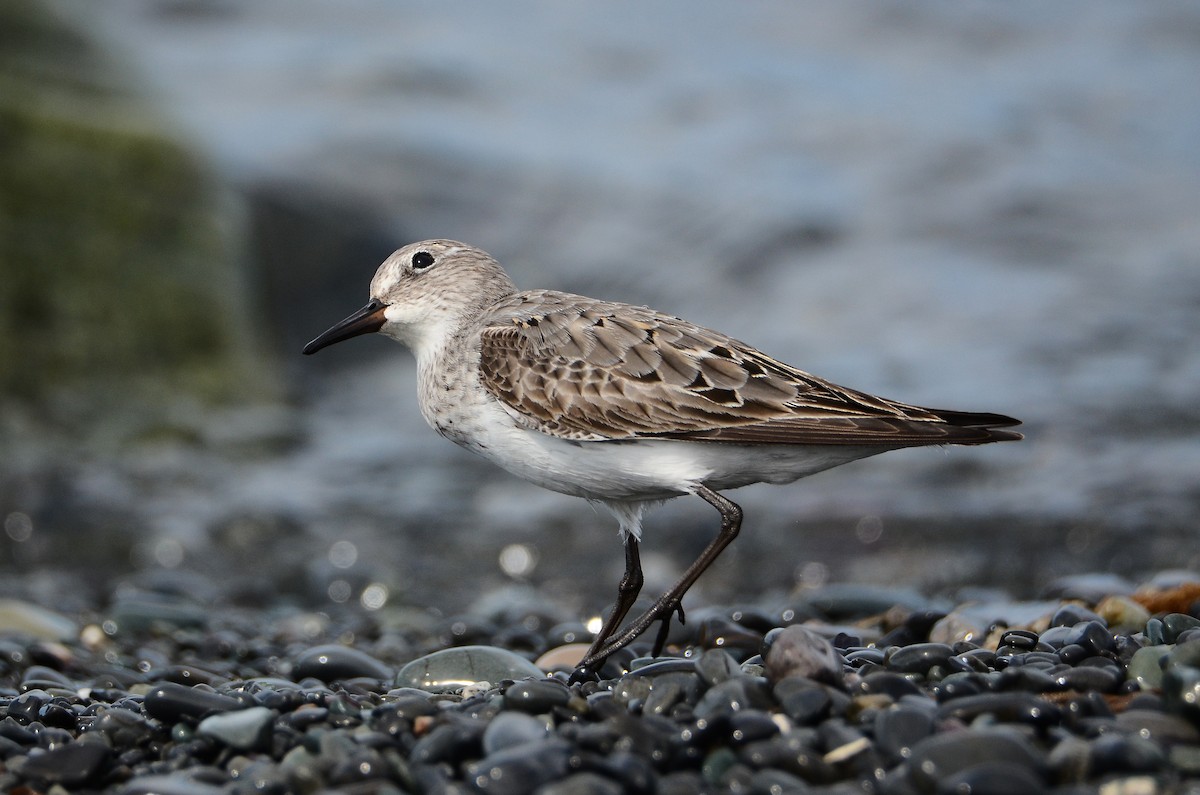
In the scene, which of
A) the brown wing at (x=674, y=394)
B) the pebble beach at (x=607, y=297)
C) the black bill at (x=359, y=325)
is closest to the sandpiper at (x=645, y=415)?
the brown wing at (x=674, y=394)

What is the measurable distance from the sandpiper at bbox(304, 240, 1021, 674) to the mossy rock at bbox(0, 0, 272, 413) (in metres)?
6.12

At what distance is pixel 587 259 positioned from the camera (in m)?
14.2

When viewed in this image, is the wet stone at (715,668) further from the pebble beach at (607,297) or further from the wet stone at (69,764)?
the wet stone at (69,764)

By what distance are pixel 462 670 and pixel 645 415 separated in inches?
50.7

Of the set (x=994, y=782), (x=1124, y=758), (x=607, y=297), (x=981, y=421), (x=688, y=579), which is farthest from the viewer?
(x=607, y=297)

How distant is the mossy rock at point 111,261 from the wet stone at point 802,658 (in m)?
7.69

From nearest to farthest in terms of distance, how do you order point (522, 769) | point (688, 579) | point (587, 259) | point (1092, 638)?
point (522, 769), point (1092, 638), point (688, 579), point (587, 259)

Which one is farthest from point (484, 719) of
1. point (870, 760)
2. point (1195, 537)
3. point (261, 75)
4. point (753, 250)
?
point (261, 75)

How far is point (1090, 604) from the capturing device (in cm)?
581

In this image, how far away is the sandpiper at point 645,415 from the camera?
4.71m

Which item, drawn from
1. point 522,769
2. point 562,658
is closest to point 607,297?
point 562,658

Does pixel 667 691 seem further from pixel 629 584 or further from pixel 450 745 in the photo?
pixel 629 584

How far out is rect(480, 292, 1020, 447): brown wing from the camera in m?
4.68

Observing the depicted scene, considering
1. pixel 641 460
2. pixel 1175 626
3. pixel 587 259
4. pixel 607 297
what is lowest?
pixel 1175 626
